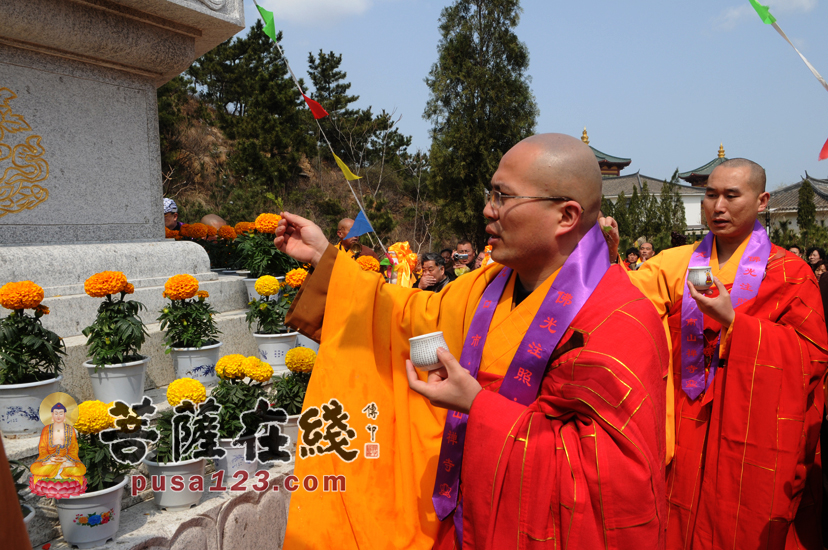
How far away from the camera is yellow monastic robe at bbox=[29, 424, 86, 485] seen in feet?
7.00

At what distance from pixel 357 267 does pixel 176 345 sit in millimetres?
1964

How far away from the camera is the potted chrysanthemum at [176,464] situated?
257cm

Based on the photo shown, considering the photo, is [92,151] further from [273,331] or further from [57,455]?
[57,455]

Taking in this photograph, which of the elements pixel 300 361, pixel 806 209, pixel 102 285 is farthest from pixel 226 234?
pixel 806 209

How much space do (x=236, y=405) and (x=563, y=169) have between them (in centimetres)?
209

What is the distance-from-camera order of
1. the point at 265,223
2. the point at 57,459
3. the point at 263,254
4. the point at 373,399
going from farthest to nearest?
the point at 263,254 < the point at 265,223 < the point at 57,459 < the point at 373,399

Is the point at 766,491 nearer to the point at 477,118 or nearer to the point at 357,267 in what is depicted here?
the point at 357,267

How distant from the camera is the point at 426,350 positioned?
4.66 feet

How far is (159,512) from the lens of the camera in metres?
2.59

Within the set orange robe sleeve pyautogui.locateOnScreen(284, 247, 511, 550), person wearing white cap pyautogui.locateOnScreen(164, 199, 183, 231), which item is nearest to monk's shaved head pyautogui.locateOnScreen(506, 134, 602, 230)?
orange robe sleeve pyautogui.locateOnScreen(284, 247, 511, 550)

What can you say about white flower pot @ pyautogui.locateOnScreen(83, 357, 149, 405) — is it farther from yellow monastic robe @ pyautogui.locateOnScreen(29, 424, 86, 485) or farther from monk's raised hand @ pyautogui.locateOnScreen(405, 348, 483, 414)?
monk's raised hand @ pyautogui.locateOnScreen(405, 348, 483, 414)

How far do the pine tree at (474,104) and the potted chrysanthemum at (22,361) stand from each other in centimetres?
2132

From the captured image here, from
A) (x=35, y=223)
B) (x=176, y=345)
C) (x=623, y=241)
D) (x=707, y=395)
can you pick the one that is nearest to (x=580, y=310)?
(x=707, y=395)

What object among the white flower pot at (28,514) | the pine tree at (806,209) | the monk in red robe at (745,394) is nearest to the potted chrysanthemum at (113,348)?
the white flower pot at (28,514)
